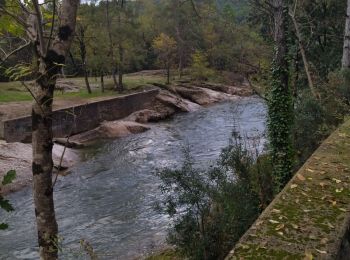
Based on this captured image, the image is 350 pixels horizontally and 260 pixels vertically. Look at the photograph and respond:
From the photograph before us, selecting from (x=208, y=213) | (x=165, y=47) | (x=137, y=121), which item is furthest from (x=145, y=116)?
(x=208, y=213)

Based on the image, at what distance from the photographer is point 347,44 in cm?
1727

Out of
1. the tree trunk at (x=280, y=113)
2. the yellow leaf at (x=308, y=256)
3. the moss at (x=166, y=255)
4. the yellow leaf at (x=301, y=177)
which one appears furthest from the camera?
the tree trunk at (x=280, y=113)

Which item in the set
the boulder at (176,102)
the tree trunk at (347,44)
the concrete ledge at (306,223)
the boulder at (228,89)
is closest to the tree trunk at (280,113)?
the concrete ledge at (306,223)

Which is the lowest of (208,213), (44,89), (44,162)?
(208,213)

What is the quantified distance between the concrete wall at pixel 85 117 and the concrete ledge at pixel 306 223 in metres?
11.7

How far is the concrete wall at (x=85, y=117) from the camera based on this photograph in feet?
65.1

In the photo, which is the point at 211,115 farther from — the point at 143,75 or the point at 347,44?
the point at 143,75

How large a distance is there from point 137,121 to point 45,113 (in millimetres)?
24792

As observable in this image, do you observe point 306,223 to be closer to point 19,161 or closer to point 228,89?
point 19,161

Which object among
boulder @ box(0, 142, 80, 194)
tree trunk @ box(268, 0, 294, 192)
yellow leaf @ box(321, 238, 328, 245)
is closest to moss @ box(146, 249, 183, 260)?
tree trunk @ box(268, 0, 294, 192)

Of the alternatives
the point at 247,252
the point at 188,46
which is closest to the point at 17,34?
the point at 247,252

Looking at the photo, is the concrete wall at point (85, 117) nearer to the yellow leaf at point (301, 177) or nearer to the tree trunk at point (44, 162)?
the yellow leaf at point (301, 177)

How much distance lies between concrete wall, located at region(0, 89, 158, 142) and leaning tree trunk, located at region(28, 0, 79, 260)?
40.5 feet

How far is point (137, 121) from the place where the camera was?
28484 millimetres
